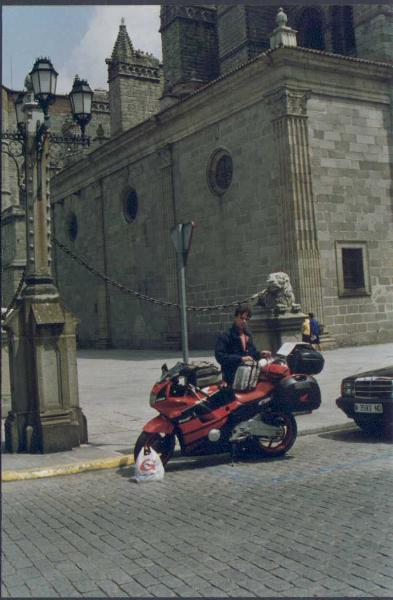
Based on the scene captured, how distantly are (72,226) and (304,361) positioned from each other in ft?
67.1

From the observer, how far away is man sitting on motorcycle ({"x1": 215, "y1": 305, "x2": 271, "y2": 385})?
7.35 m

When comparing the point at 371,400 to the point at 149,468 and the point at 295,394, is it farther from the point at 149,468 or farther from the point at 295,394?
the point at 149,468

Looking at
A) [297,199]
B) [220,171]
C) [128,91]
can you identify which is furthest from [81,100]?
[128,91]

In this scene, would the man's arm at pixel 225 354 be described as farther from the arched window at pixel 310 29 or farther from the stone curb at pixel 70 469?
the arched window at pixel 310 29

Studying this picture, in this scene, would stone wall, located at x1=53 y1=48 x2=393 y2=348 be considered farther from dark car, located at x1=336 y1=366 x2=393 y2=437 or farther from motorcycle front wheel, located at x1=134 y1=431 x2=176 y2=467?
motorcycle front wheel, located at x1=134 y1=431 x2=176 y2=467

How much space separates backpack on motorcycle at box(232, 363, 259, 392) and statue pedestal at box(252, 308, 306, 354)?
120 inches

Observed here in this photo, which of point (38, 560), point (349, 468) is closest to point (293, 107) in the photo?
point (349, 468)

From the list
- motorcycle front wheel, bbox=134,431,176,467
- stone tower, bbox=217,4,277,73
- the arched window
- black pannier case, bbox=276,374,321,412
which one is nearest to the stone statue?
black pannier case, bbox=276,374,321,412

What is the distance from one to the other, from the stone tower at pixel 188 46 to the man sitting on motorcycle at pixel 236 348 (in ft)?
70.4

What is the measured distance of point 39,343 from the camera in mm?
7844

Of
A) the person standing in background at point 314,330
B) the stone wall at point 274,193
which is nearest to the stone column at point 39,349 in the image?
the person standing in background at point 314,330

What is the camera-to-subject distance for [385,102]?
17.9 meters

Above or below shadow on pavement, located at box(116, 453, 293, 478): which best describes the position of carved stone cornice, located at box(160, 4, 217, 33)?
above

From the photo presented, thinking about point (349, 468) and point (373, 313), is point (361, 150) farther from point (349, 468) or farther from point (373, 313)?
point (349, 468)
